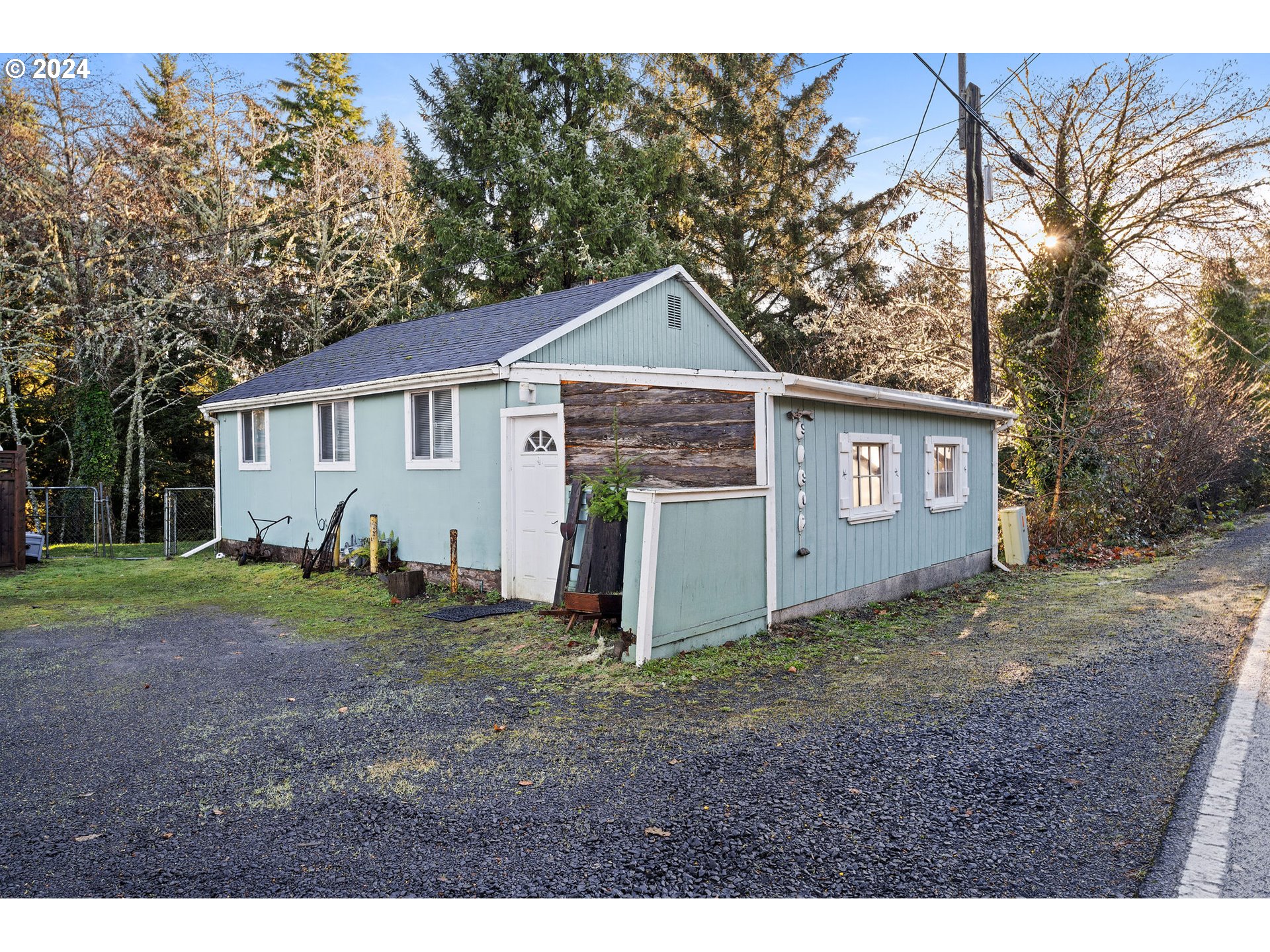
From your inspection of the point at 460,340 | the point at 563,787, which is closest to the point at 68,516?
the point at 460,340

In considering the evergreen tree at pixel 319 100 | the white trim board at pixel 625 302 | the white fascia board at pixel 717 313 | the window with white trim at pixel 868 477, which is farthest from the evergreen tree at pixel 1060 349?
the evergreen tree at pixel 319 100

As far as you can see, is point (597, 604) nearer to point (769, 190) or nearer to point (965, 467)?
point (965, 467)

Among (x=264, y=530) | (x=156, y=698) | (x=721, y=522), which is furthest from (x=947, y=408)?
(x=264, y=530)

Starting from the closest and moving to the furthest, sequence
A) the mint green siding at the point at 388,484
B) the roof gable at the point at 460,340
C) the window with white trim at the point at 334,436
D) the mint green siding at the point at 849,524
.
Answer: the mint green siding at the point at 849,524 < the mint green siding at the point at 388,484 < the roof gable at the point at 460,340 < the window with white trim at the point at 334,436

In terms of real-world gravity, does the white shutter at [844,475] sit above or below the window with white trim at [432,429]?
below

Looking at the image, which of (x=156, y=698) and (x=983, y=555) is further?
(x=983, y=555)

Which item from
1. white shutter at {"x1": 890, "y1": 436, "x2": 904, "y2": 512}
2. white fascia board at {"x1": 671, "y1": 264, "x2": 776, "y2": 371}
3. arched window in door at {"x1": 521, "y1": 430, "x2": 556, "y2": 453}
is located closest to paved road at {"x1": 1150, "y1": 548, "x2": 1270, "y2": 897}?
white shutter at {"x1": 890, "y1": 436, "x2": 904, "y2": 512}

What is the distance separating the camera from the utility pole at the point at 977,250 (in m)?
12.6

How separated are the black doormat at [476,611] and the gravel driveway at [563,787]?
191 cm

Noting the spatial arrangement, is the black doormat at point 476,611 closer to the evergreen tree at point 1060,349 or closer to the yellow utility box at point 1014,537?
the yellow utility box at point 1014,537

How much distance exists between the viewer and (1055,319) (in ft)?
50.0

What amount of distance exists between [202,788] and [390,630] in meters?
3.91

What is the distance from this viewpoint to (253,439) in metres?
14.2
